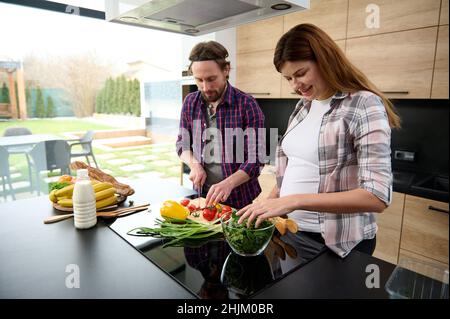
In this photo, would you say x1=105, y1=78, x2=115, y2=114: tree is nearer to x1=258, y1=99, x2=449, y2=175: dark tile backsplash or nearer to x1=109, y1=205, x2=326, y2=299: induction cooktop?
x1=109, y1=205, x2=326, y2=299: induction cooktop

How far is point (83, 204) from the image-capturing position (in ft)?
3.62

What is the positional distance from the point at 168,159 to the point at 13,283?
286 centimetres

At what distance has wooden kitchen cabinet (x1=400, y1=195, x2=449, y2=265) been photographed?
1918 millimetres

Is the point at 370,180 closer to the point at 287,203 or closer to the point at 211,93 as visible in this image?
the point at 287,203

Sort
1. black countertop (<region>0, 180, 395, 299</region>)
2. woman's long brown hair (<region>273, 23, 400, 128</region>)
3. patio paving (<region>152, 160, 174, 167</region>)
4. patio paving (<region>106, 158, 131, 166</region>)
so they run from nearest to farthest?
black countertop (<region>0, 180, 395, 299</region>) < woman's long brown hair (<region>273, 23, 400, 128</region>) < patio paving (<region>106, 158, 131, 166</region>) < patio paving (<region>152, 160, 174, 167</region>)

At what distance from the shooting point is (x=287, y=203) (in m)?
0.87

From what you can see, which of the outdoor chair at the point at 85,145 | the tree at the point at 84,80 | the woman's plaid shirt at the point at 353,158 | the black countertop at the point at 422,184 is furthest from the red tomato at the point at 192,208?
the outdoor chair at the point at 85,145

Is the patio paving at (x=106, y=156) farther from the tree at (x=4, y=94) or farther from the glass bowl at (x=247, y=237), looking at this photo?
the glass bowl at (x=247, y=237)

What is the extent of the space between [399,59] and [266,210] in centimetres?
184

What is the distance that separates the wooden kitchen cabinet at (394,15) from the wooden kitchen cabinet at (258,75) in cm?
76

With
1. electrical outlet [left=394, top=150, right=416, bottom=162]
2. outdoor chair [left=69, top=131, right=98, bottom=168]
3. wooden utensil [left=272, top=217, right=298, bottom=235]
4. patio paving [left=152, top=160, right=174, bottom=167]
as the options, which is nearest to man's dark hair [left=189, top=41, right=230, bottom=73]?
wooden utensil [left=272, top=217, right=298, bottom=235]

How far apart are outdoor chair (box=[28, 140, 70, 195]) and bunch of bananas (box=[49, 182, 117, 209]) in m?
1.56

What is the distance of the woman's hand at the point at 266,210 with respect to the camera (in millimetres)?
842
